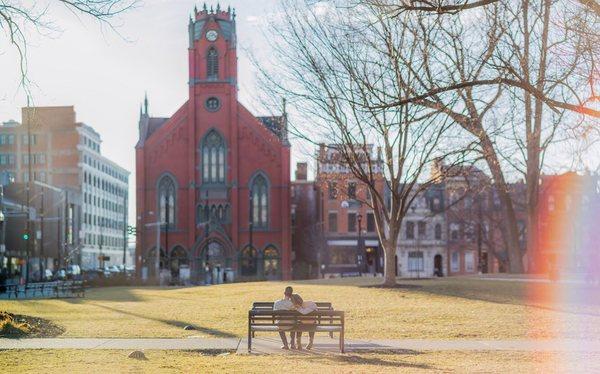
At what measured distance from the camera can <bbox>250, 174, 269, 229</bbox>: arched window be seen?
82.6 metres

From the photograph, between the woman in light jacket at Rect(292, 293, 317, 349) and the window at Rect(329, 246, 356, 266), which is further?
the window at Rect(329, 246, 356, 266)

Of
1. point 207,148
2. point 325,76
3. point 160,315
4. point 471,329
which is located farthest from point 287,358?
point 207,148

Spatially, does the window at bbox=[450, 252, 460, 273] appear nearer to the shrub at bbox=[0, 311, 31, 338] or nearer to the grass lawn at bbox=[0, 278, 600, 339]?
the grass lawn at bbox=[0, 278, 600, 339]

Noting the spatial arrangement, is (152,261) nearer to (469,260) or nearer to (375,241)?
(375,241)

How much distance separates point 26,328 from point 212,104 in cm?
6345

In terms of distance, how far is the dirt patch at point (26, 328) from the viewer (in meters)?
20.0

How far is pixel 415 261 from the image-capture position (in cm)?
9794

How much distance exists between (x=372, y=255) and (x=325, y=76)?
64.3 metres

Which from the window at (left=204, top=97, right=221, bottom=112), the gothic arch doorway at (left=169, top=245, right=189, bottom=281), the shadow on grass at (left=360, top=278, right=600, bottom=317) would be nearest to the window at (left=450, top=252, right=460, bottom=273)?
Result: the gothic arch doorway at (left=169, top=245, right=189, bottom=281)

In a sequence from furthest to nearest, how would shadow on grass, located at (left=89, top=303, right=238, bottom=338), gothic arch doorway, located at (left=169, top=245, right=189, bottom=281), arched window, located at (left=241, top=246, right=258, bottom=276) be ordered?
arched window, located at (left=241, top=246, right=258, bottom=276), gothic arch doorway, located at (left=169, top=245, right=189, bottom=281), shadow on grass, located at (left=89, top=303, right=238, bottom=338)

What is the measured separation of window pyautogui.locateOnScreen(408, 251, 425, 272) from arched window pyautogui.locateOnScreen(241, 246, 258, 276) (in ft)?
78.2

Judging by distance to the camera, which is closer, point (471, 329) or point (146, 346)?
point (146, 346)

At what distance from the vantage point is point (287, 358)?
1608cm

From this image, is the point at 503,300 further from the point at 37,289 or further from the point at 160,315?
the point at 37,289
